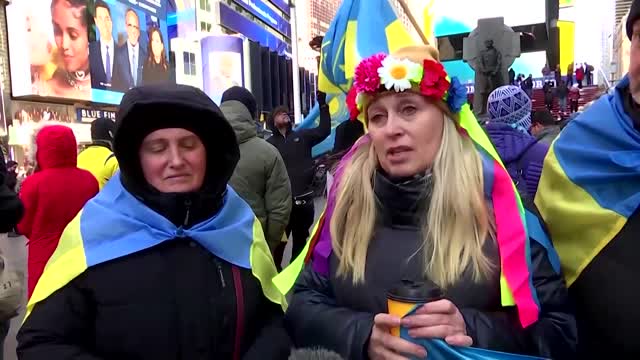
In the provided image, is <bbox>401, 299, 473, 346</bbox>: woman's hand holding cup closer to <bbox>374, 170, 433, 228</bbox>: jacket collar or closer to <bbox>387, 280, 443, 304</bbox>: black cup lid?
<bbox>387, 280, 443, 304</bbox>: black cup lid

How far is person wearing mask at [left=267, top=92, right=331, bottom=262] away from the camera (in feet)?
20.7

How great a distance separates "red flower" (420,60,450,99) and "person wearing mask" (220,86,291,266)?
2.72 metres

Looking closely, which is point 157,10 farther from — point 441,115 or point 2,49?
point 441,115

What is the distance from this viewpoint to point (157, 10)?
45.0 meters

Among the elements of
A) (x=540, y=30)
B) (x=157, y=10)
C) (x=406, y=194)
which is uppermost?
(x=157, y=10)

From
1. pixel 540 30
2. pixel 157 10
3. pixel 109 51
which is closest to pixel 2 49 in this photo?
pixel 109 51

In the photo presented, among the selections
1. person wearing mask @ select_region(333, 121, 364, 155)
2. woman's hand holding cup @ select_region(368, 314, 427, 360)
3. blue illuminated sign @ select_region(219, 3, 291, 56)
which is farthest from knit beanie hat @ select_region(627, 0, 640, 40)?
blue illuminated sign @ select_region(219, 3, 291, 56)

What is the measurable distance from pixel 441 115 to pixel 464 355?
2.55ft

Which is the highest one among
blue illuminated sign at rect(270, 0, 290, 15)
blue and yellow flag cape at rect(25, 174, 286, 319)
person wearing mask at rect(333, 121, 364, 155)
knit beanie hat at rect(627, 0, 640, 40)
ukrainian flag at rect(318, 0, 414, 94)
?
blue illuminated sign at rect(270, 0, 290, 15)

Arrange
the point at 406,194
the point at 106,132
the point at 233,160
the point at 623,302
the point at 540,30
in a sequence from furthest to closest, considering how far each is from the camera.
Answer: the point at 540,30, the point at 106,132, the point at 233,160, the point at 406,194, the point at 623,302

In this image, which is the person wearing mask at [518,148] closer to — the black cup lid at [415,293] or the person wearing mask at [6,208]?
the black cup lid at [415,293]

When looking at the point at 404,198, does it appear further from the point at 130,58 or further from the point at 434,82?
the point at 130,58

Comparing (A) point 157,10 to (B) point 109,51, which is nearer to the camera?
(B) point 109,51

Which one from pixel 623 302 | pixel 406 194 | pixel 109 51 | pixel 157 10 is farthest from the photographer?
pixel 157 10
